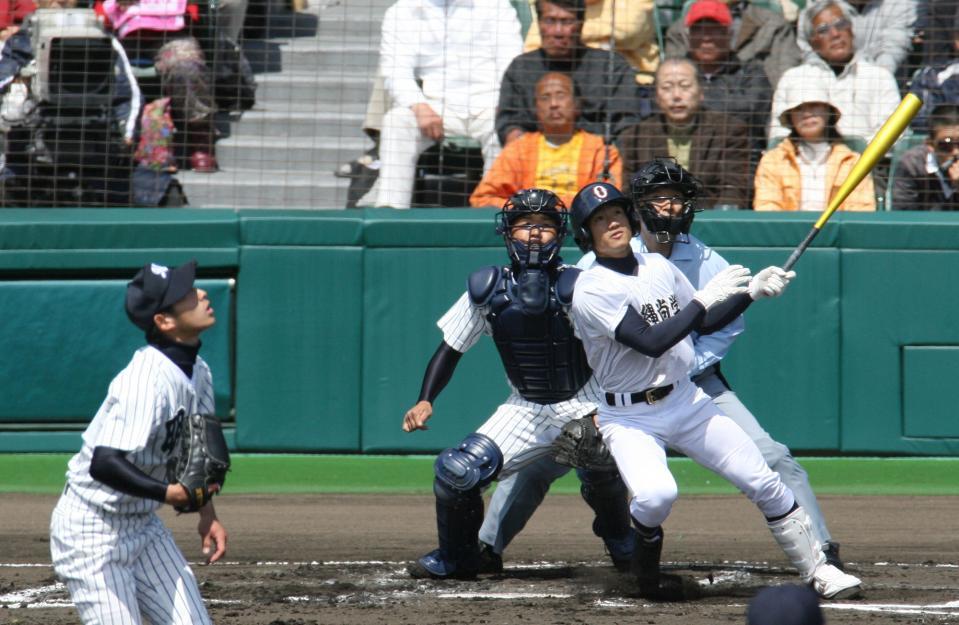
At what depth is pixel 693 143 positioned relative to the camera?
831cm

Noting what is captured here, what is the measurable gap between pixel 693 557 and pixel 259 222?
326cm

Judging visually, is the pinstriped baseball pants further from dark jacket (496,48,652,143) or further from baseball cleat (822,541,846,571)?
dark jacket (496,48,652,143)

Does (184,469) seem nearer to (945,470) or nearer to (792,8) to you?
(945,470)

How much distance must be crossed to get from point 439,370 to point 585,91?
332cm

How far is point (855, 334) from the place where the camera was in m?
7.81

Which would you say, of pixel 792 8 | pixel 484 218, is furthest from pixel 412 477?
pixel 792 8

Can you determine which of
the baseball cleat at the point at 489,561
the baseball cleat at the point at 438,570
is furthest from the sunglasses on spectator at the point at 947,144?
the baseball cleat at the point at 438,570

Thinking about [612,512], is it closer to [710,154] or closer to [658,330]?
[658,330]

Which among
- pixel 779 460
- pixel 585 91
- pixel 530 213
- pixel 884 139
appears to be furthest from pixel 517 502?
pixel 585 91

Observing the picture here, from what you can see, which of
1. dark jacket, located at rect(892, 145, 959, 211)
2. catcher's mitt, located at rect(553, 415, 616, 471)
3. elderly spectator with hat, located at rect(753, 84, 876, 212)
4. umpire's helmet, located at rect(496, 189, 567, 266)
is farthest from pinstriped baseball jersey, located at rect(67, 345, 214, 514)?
dark jacket, located at rect(892, 145, 959, 211)

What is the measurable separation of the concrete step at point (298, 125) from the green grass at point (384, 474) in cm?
233

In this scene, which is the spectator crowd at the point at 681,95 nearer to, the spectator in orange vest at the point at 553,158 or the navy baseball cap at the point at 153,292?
the spectator in orange vest at the point at 553,158

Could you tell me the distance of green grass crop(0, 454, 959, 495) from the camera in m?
7.79

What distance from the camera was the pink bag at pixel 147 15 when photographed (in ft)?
29.8
